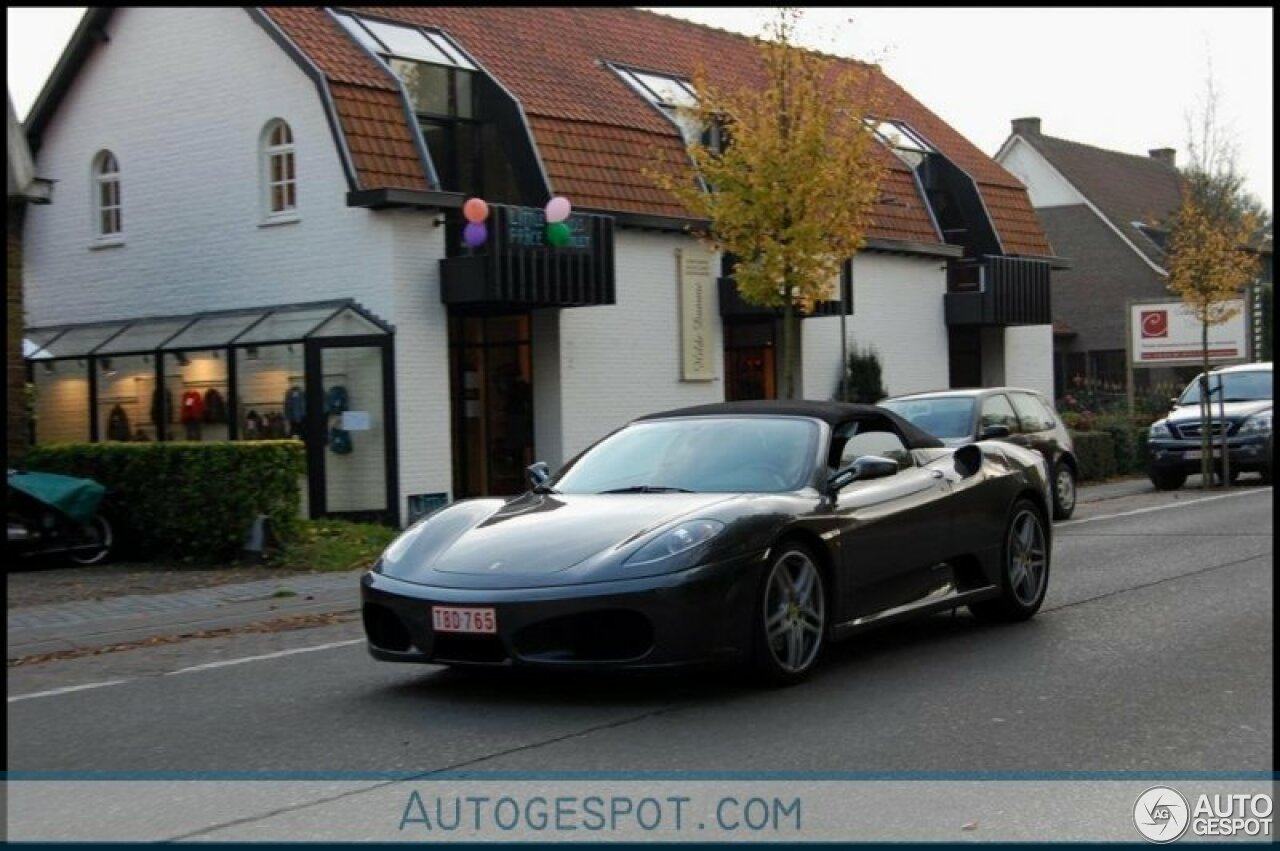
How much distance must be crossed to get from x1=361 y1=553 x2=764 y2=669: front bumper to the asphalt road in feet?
0.82

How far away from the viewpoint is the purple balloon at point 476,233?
63.9ft

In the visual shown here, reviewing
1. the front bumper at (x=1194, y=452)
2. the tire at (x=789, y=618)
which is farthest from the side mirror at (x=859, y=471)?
the front bumper at (x=1194, y=452)

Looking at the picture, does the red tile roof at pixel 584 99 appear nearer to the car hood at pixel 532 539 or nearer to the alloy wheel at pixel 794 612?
the car hood at pixel 532 539

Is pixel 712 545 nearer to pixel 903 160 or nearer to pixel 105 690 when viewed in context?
pixel 105 690

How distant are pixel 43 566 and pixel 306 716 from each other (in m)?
8.92

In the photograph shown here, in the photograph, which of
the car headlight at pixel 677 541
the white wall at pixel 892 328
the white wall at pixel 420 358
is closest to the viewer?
the car headlight at pixel 677 541

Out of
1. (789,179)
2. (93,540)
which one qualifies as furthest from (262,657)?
(789,179)

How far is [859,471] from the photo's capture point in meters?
7.95

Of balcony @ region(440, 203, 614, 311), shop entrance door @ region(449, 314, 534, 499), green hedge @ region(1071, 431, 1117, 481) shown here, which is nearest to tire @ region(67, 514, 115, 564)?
balcony @ region(440, 203, 614, 311)

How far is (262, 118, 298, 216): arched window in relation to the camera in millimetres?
20750

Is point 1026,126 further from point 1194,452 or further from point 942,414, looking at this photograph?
point 942,414

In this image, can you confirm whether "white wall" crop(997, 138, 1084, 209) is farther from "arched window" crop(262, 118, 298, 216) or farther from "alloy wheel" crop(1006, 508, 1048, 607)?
"alloy wheel" crop(1006, 508, 1048, 607)

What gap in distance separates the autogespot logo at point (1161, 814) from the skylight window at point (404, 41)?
A: 17.3 meters

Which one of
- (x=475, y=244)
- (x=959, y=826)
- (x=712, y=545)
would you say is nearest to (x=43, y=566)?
(x=475, y=244)
